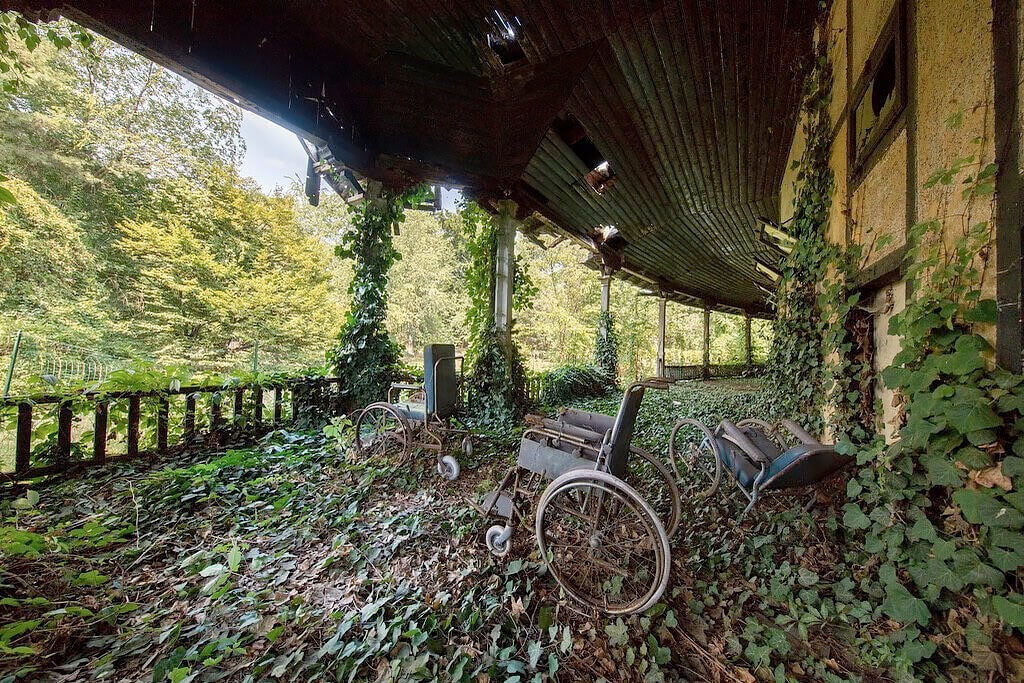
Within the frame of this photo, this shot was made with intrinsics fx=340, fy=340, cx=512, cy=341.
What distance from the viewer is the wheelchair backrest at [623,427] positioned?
1.99 m

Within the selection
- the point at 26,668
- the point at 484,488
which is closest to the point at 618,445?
the point at 484,488

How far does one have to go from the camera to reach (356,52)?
3334mm

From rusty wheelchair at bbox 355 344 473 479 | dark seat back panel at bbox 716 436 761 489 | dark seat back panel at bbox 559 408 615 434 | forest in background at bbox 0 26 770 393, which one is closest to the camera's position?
dark seat back panel at bbox 716 436 761 489

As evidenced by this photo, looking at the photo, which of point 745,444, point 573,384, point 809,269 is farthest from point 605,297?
point 745,444

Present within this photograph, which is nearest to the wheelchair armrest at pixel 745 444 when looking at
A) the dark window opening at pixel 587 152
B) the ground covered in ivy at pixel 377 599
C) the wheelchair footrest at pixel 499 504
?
the ground covered in ivy at pixel 377 599

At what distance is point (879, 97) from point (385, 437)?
16.3ft

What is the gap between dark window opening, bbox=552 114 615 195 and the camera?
14.3 ft

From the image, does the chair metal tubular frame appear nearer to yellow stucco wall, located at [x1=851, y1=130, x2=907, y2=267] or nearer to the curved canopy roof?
yellow stucco wall, located at [x1=851, y1=130, x2=907, y2=267]

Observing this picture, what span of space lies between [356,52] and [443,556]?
177 inches

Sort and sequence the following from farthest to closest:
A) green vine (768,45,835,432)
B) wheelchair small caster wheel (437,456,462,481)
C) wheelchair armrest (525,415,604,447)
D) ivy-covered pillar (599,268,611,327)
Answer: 1. ivy-covered pillar (599,268,611,327)
2. wheelchair small caster wheel (437,456,462,481)
3. green vine (768,45,835,432)
4. wheelchair armrest (525,415,604,447)

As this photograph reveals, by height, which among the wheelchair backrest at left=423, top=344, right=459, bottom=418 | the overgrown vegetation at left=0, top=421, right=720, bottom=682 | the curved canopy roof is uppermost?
the curved canopy roof

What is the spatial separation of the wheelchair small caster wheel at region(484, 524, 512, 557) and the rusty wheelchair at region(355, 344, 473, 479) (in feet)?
3.70

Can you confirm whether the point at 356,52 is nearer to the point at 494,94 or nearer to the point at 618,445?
the point at 494,94

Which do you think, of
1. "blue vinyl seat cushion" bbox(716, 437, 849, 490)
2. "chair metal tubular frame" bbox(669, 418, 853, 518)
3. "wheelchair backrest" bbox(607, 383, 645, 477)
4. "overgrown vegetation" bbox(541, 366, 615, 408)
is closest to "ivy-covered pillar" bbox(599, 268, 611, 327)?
"overgrown vegetation" bbox(541, 366, 615, 408)
